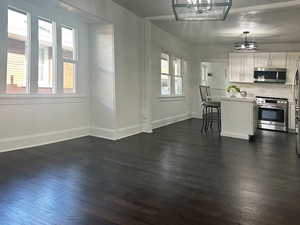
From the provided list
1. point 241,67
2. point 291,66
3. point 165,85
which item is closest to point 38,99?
point 165,85

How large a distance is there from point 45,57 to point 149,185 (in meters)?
3.14

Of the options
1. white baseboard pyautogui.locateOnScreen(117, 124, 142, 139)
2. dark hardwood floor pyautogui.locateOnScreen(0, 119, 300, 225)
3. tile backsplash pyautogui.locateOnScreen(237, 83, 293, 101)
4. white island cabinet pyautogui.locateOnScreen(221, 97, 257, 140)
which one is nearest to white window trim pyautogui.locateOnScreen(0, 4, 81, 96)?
dark hardwood floor pyautogui.locateOnScreen(0, 119, 300, 225)

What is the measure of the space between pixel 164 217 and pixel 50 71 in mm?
3554

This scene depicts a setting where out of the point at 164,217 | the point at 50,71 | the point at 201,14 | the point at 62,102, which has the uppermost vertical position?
the point at 201,14

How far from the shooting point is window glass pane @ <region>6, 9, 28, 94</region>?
3.70m

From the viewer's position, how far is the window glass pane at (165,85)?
6.78 m

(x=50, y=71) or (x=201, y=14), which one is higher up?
(x=201, y=14)

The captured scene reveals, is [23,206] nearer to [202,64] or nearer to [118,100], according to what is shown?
[118,100]

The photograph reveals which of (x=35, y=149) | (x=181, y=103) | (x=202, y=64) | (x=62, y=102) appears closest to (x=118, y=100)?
(x=62, y=102)

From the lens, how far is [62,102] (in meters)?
4.54

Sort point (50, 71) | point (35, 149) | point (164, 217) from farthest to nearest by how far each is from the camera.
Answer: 1. point (50, 71)
2. point (35, 149)
3. point (164, 217)

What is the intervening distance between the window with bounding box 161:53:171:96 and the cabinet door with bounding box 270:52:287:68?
118 inches

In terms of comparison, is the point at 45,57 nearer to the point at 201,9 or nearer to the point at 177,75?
the point at 201,9

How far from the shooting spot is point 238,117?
16.6 feet
